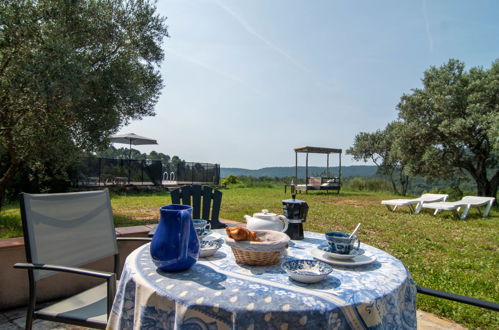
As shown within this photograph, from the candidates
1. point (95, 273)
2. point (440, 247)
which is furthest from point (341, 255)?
point (440, 247)

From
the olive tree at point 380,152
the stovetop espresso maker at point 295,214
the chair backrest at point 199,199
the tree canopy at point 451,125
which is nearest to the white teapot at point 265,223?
the stovetop espresso maker at point 295,214

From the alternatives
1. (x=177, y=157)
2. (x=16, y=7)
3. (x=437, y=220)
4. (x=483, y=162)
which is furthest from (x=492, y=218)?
(x=177, y=157)

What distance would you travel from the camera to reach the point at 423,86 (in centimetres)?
1278

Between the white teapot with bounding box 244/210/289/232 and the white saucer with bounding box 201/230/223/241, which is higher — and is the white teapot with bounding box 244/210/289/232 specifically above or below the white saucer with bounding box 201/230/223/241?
above

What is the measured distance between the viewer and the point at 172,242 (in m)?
0.92

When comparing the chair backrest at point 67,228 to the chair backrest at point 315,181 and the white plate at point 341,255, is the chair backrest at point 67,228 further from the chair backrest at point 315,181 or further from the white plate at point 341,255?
the chair backrest at point 315,181

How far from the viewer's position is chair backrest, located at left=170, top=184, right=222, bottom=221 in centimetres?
284

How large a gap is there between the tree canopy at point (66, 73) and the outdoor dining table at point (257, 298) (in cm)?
403

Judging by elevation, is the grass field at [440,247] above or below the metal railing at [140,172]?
below

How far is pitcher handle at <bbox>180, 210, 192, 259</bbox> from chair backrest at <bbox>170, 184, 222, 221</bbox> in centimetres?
188

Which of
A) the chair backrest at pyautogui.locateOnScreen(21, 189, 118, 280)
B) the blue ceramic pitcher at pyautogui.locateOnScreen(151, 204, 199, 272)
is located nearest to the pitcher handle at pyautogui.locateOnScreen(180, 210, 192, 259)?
the blue ceramic pitcher at pyautogui.locateOnScreen(151, 204, 199, 272)

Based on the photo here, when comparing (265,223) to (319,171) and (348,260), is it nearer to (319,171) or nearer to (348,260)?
(348,260)

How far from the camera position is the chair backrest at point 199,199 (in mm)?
2836

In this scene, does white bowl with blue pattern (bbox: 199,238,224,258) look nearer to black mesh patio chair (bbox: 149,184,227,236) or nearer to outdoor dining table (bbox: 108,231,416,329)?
outdoor dining table (bbox: 108,231,416,329)
